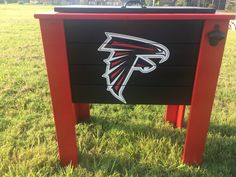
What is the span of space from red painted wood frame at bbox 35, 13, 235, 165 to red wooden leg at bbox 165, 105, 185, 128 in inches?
17.7

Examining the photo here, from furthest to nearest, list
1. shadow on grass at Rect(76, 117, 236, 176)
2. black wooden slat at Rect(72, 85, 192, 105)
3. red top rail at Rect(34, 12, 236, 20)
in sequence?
shadow on grass at Rect(76, 117, 236, 176) < black wooden slat at Rect(72, 85, 192, 105) < red top rail at Rect(34, 12, 236, 20)

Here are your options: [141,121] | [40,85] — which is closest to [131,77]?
[141,121]

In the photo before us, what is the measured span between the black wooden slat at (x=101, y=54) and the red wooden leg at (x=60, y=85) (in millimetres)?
51

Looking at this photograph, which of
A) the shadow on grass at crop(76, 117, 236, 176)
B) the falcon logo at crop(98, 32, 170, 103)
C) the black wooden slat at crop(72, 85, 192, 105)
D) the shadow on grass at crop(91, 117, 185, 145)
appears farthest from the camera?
the shadow on grass at crop(91, 117, 185, 145)

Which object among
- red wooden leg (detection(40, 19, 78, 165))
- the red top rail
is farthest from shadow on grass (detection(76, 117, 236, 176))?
the red top rail

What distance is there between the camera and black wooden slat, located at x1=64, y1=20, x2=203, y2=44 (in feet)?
4.45

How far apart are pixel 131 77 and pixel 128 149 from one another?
56cm

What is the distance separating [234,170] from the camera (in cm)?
167

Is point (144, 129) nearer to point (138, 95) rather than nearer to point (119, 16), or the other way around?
point (138, 95)

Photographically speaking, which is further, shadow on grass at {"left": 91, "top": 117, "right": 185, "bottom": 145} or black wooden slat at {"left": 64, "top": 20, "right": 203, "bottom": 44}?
shadow on grass at {"left": 91, "top": 117, "right": 185, "bottom": 145}

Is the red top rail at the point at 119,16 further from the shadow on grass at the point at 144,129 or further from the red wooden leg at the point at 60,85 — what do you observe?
the shadow on grass at the point at 144,129

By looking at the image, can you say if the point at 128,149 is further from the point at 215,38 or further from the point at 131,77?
the point at 215,38

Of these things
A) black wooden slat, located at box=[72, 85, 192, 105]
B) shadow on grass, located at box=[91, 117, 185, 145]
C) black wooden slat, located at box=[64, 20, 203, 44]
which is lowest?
shadow on grass, located at box=[91, 117, 185, 145]

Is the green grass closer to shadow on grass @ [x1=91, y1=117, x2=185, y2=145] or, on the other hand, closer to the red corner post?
shadow on grass @ [x1=91, y1=117, x2=185, y2=145]
